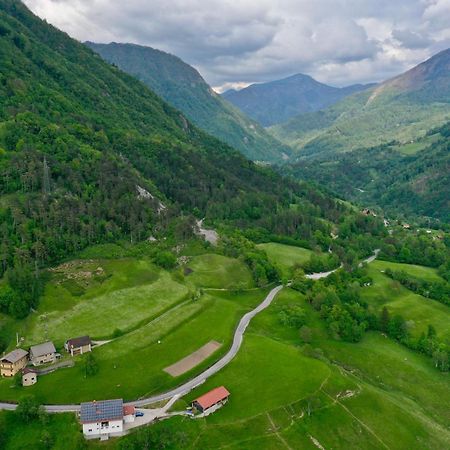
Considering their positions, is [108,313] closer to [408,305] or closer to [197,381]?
[197,381]

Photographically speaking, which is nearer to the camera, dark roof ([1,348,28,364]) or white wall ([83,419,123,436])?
white wall ([83,419,123,436])

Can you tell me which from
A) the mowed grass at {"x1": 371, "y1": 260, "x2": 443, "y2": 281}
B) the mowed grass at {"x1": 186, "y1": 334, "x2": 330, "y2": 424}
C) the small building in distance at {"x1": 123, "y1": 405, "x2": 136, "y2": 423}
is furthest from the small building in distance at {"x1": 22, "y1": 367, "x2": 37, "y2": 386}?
the mowed grass at {"x1": 371, "y1": 260, "x2": 443, "y2": 281}

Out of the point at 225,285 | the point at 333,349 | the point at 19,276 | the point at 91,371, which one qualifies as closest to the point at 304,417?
the point at 333,349

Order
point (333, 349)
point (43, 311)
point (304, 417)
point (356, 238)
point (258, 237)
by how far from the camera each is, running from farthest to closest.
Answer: point (356, 238)
point (258, 237)
point (333, 349)
point (43, 311)
point (304, 417)

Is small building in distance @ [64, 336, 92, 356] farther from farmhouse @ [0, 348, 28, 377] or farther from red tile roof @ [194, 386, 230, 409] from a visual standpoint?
red tile roof @ [194, 386, 230, 409]

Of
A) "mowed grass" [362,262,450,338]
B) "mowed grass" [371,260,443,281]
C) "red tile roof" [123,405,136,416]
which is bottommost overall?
"mowed grass" [362,262,450,338]

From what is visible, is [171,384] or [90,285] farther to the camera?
[90,285]

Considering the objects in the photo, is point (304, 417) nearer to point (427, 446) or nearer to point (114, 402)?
point (427, 446)

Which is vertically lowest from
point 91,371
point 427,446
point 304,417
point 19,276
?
point 427,446
